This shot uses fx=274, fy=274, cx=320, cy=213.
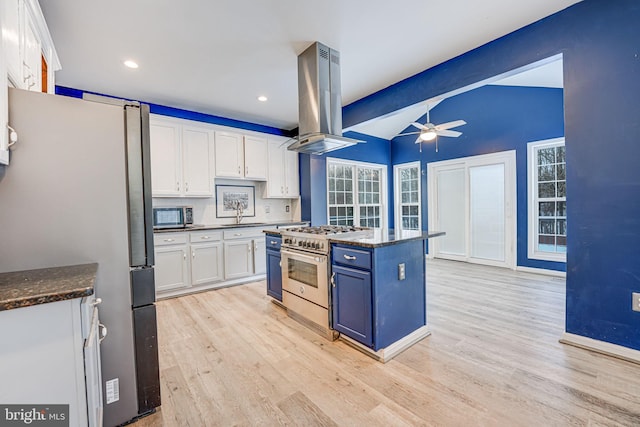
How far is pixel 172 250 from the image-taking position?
12.0 feet

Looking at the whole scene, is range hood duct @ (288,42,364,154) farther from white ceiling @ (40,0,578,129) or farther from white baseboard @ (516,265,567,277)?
white baseboard @ (516,265,567,277)

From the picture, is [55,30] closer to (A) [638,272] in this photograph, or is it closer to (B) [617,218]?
(B) [617,218]

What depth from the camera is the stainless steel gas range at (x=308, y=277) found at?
245 centimetres

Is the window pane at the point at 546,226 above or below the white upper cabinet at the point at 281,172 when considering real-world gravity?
below

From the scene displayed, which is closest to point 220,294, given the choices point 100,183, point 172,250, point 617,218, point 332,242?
point 172,250

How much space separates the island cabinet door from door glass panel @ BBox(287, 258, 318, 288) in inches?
10.0

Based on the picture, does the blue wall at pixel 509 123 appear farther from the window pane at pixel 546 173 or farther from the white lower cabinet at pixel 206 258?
the white lower cabinet at pixel 206 258

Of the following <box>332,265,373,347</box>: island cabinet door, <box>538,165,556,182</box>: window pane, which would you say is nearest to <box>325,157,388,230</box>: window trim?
<box>538,165,556,182</box>: window pane

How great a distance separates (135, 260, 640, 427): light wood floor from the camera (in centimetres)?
156

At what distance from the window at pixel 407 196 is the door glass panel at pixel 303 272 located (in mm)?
4055

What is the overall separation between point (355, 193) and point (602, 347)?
4.46m

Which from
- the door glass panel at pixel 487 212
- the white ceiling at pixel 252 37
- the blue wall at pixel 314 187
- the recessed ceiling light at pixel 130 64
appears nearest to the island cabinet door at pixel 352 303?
the white ceiling at pixel 252 37

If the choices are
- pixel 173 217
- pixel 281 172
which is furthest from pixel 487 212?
pixel 173 217

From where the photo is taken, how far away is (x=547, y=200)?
4.44 meters
